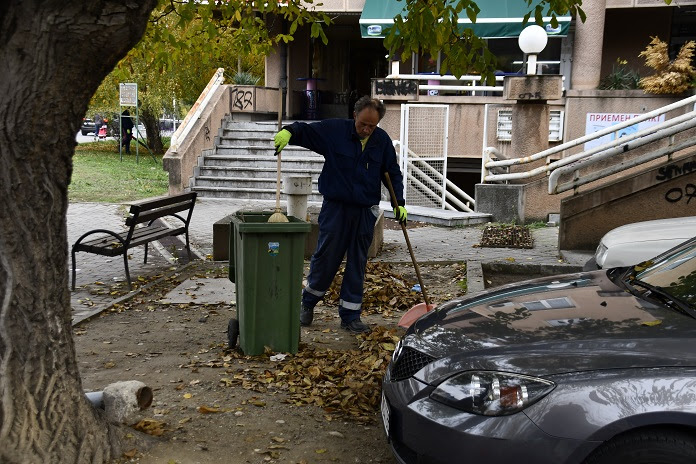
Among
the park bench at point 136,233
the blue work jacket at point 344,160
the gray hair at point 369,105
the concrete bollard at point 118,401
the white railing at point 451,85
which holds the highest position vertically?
the white railing at point 451,85

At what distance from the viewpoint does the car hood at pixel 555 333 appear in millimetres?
3283

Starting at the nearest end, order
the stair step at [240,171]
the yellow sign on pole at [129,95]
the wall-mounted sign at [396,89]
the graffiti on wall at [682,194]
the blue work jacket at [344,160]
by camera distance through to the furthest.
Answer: the blue work jacket at [344,160], the graffiti on wall at [682,194], the wall-mounted sign at [396,89], the stair step at [240,171], the yellow sign on pole at [129,95]

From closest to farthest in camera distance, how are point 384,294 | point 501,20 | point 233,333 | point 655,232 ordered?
point 233,333 → point 655,232 → point 384,294 → point 501,20

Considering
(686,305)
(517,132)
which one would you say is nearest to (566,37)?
(517,132)

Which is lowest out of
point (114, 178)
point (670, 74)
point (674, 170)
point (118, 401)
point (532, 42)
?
point (114, 178)

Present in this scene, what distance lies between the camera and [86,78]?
12.3 feet

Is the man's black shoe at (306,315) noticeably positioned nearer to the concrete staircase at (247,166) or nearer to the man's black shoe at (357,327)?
the man's black shoe at (357,327)

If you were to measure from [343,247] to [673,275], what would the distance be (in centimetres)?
310

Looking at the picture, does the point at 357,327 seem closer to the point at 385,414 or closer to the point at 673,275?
the point at 385,414

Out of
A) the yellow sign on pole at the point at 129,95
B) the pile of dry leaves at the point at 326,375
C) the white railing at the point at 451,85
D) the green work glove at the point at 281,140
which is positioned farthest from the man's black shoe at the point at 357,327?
the yellow sign on pole at the point at 129,95

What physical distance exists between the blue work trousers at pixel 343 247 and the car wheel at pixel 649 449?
375cm

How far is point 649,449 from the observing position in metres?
3.07

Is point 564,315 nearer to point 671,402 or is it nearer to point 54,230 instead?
point 671,402

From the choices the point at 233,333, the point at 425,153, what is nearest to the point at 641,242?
the point at 233,333
